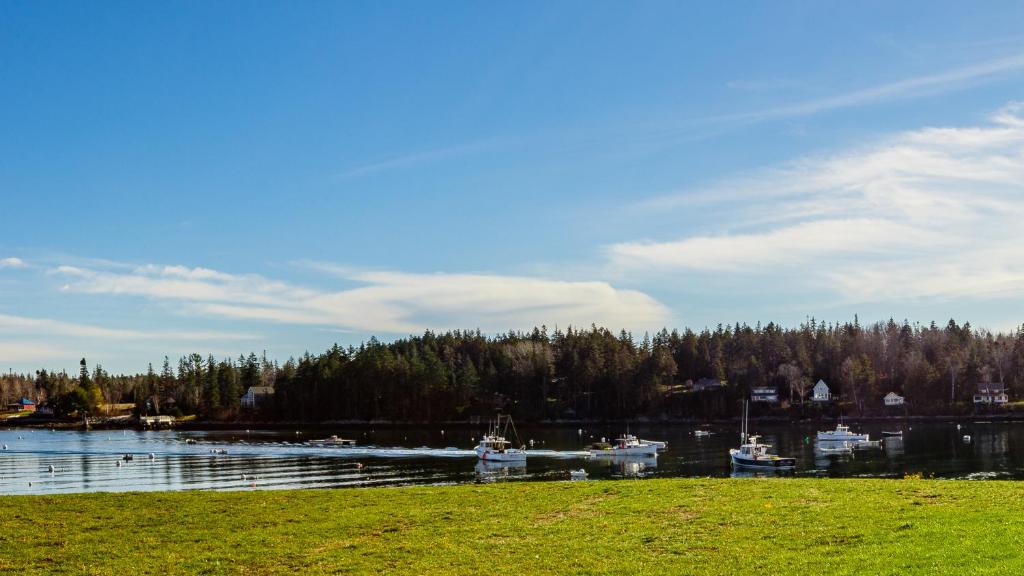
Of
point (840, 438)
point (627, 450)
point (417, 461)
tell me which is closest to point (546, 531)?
point (417, 461)

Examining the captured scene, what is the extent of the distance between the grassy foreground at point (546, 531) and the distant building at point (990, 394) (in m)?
174

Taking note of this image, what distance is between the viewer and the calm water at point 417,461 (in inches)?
3093

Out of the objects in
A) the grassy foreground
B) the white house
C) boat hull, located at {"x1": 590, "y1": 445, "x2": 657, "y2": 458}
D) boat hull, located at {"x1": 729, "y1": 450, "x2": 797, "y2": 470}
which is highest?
the grassy foreground

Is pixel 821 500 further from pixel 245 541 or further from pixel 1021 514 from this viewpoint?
pixel 245 541

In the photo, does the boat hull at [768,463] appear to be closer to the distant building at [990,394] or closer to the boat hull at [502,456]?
the boat hull at [502,456]

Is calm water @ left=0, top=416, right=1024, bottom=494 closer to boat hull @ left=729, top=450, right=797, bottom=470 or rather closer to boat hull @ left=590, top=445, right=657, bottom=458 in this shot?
boat hull @ left=729, top=450, right=797, bottom=470

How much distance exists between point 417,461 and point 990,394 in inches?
5710

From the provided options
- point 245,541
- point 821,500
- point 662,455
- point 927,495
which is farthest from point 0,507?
point 662,455

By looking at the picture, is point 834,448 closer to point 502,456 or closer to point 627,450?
point 627,450

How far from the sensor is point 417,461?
100062mm

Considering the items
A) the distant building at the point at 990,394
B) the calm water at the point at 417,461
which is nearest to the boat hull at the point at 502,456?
the calm water at the point at 417,461

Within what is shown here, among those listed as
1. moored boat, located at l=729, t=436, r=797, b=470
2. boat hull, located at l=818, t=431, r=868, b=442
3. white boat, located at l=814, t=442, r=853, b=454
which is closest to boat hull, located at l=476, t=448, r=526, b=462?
moored boat, located at l=729, t=436, r=797, b=470

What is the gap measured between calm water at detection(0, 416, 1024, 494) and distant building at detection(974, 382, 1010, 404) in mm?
31221

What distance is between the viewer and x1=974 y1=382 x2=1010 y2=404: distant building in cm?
18475
